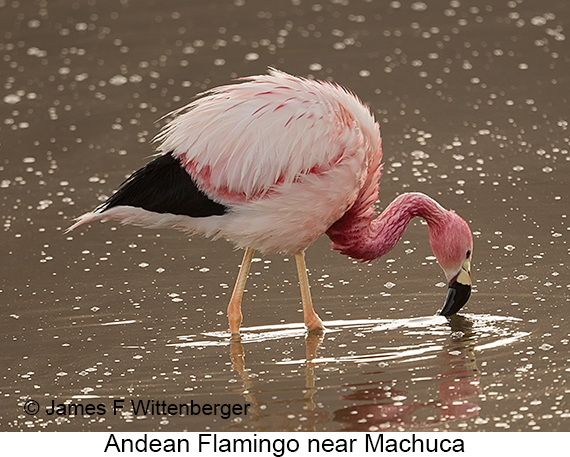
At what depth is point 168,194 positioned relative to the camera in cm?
439

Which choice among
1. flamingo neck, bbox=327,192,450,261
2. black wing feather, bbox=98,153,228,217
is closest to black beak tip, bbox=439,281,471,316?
flamingo neck, bbox=327,192,450,261

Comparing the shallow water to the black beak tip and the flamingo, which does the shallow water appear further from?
the flamingo

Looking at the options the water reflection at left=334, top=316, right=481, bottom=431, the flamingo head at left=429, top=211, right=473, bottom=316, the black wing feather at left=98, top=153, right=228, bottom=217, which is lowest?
the water reflection at left=334, top=316, right=481, bottom=431

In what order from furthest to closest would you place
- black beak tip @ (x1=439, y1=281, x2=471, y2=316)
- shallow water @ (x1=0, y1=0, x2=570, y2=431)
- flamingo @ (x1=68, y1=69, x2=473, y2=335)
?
black beak tip @ (x1=439, y1=281, x2=471, y2=316) < flamingo @ (x1=68, y1=69, x2=473, y2=335) < shallow water @ (x1=0, y1=0, x2=570, y2=431)

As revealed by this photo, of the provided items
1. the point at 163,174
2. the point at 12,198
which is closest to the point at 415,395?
the point at 163,174

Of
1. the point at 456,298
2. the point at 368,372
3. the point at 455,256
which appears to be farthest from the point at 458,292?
the point at 368,372

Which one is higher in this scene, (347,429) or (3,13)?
(3,13)

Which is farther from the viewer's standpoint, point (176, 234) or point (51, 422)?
point (176, 234)

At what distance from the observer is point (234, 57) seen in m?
8.45

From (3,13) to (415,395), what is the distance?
699cm

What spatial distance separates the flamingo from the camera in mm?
4316

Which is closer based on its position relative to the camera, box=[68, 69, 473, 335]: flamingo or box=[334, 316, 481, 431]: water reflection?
box=[334, 316, 481, 431]: water reflection

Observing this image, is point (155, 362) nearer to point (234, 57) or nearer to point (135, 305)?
point (135, 305)

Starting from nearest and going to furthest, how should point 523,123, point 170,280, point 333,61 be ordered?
point 170,280
point 523,123
point 333,61
